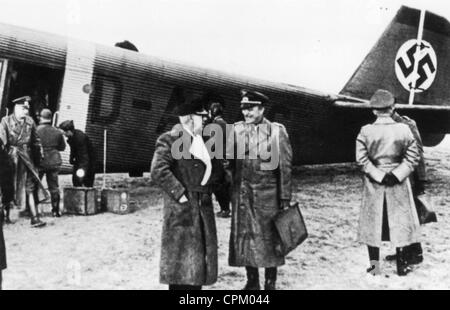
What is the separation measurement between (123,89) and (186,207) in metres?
4.99

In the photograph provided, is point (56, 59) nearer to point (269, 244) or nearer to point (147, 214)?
point (147, 214)

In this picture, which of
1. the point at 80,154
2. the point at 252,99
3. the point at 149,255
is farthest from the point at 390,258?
the point at 80,154

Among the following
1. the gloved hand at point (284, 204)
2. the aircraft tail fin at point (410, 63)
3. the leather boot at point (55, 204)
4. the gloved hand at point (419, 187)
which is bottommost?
the leather boot at point (55, 204)

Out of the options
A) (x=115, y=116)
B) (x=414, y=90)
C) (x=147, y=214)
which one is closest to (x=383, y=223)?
(x=147, y=214)

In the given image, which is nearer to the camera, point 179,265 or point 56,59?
point 179,265

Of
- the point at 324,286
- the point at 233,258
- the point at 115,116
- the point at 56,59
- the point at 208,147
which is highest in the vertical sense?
the point at 56,59

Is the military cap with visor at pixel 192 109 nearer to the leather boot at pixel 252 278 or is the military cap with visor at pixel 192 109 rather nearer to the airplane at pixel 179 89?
the leather boot at pixel 252 278

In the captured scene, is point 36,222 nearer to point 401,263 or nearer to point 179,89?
point 179,89

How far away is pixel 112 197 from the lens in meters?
7.30

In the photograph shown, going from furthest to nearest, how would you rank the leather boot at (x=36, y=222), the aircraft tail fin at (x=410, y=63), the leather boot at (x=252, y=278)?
the aircraft tail fin at (x=410, y=63) < the leather boot at (x=36, y=222) < the leather boot at (x=252, y=278)

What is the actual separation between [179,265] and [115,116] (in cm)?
504

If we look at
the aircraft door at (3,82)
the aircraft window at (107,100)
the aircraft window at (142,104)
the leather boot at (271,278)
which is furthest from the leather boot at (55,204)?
the leather boot at (271,278)

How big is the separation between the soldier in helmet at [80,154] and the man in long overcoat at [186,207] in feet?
12.7

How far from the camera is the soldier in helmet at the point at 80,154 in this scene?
7.22 metres
